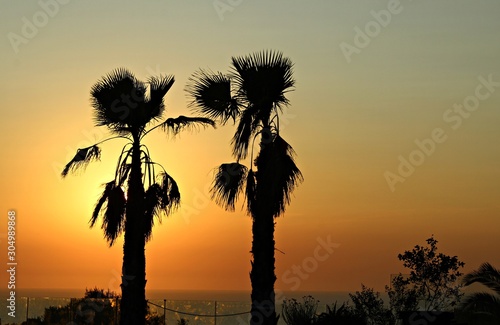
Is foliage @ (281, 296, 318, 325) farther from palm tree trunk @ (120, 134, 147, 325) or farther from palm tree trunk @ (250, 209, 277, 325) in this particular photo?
palm tree trunk @ (120, 134, 147, 325)

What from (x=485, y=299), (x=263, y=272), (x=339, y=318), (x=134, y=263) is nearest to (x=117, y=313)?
(x=134, y=263)

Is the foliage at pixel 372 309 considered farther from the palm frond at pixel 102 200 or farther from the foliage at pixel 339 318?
the palm frond at pixel 102 200

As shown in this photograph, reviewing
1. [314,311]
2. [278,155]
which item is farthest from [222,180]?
[314,311]

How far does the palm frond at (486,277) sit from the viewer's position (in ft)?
104

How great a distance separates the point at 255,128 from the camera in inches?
1191

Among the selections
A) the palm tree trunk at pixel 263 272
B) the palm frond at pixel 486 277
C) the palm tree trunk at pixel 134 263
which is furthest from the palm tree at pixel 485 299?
the palm tree trunk at pixel 134 263

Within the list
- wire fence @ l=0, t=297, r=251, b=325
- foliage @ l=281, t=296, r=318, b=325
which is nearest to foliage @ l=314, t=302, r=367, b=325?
foliage @ l=281, t=296, r=318, b=325

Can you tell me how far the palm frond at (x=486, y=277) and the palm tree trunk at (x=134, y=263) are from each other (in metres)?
11.8

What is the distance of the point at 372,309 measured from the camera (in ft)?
111

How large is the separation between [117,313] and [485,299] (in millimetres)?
14852

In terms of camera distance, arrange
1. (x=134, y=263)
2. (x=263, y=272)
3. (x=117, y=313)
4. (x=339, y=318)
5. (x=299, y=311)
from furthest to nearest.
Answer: (x=117, y=313)
(x=299, y=311)
(x=339, y=318)
(x=134, y=263)
(x=263, y=272)

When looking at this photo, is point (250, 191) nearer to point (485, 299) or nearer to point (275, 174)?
point (275, 174)

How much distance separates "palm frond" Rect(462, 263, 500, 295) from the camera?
31.6m

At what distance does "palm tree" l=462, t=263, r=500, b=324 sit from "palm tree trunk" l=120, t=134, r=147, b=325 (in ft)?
37.9
